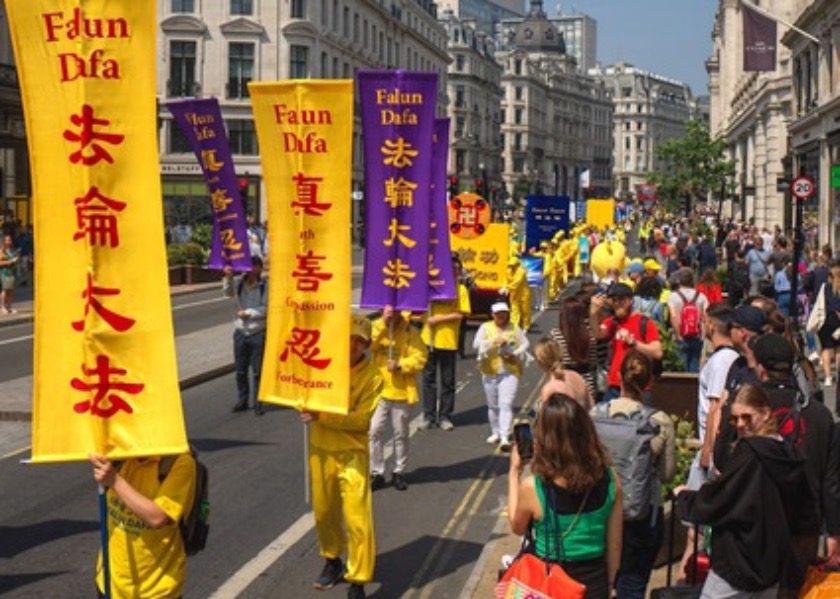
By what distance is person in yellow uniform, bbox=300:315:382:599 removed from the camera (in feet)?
23.1

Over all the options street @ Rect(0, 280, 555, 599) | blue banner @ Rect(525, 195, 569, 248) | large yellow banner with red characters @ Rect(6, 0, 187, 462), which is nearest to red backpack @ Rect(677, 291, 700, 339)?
street @ Rect(0, 280, 555, 599)

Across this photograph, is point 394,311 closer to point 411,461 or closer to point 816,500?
point 411,461

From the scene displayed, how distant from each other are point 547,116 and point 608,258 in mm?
145252

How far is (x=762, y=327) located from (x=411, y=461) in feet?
14.7

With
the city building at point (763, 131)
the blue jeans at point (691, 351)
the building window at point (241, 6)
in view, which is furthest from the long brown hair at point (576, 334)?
the building window at point (241, 6)

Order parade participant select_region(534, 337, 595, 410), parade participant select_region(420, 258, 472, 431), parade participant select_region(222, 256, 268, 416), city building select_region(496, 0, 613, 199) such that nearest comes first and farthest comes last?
parade participant select_region(534, 337, 595, 410)
parade participant select_region(420, 258, 472, 431)
parade participant select_region(222, 256, 268, 416)
city building select_region(496, 0, 613, 199)

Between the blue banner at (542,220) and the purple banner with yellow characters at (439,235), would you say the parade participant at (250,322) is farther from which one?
the blue banner at (542,220)

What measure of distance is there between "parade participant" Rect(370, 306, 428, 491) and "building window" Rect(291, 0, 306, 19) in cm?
5090

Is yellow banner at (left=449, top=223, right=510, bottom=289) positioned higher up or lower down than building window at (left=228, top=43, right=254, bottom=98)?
lower down

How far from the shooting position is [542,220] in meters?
26.1

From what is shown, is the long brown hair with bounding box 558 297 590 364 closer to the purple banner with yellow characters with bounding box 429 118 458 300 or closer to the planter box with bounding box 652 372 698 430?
the planter box with bounding box 652 372 698 430

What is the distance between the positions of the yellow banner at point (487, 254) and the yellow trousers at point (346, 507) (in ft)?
44.7

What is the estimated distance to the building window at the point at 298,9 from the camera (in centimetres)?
5878

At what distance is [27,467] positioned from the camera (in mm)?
10906
